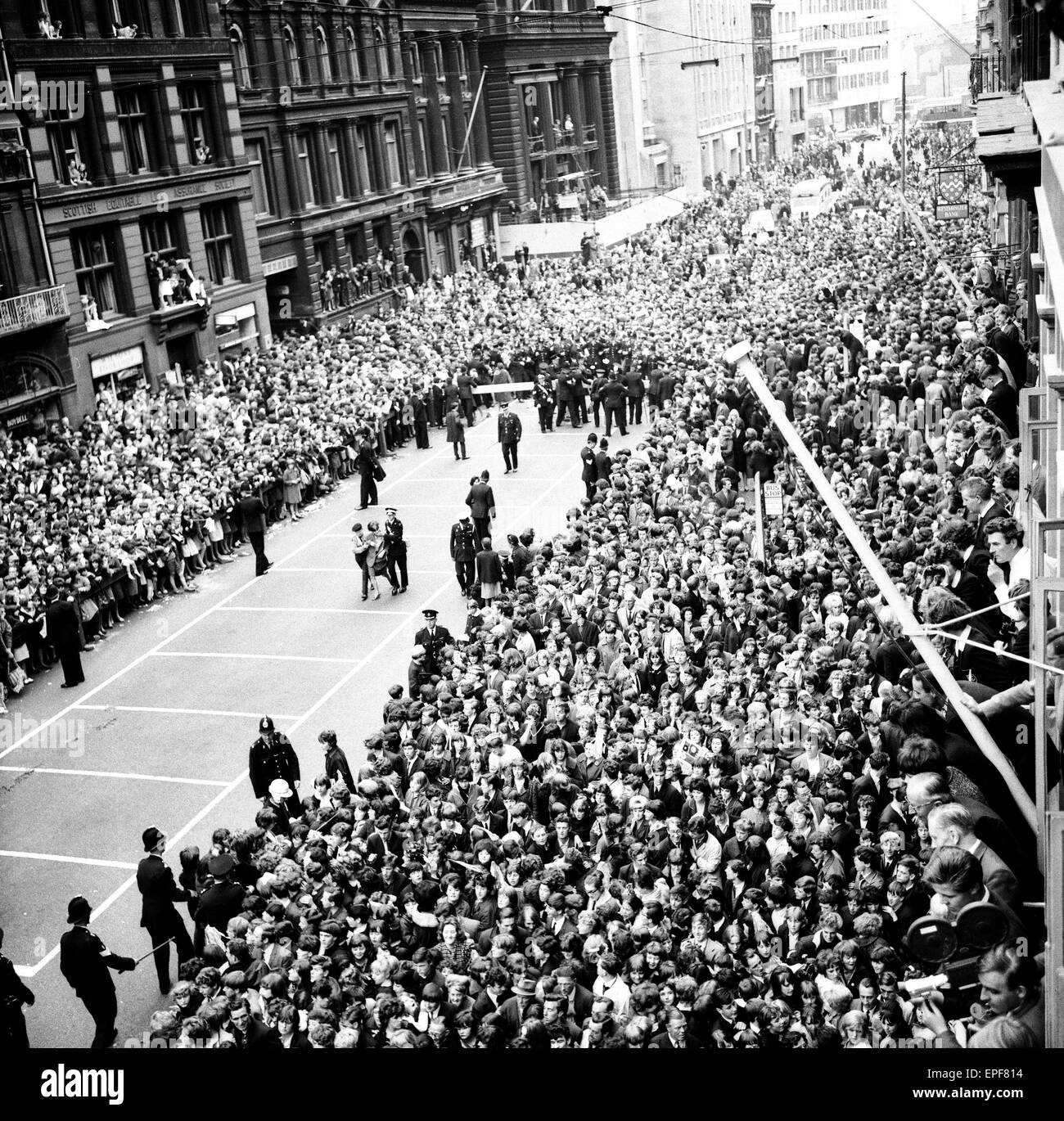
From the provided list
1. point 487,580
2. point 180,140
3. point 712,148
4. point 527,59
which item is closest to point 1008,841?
point 487,580

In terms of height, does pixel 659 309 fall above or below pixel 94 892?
above

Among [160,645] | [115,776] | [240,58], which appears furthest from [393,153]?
[115,776]

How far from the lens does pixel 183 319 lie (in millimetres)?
35062

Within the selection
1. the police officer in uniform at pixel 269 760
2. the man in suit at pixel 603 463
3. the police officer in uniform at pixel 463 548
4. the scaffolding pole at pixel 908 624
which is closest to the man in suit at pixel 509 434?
the man in suit at pixel 603 463

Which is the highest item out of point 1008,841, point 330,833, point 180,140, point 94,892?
point 180,140

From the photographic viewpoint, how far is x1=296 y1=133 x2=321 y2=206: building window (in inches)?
1676

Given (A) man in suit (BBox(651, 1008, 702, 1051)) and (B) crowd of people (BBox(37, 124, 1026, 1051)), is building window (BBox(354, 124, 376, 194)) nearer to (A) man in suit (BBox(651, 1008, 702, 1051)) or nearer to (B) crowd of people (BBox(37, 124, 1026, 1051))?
(B) crowd of people (BBox(37, 124, 1026, 1051))

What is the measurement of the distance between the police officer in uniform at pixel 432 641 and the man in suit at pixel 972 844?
897cm

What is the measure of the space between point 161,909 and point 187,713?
6767mm

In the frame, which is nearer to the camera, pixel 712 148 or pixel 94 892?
pixel 94 892
